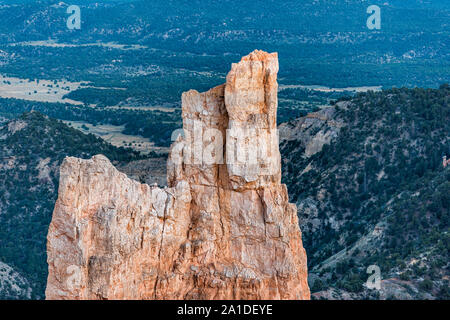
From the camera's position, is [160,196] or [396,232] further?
[396,232]

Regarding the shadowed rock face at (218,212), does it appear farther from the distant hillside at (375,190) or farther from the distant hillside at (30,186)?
the distant hillside at (30,186)

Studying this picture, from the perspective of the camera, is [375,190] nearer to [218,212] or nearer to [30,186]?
[30,186]

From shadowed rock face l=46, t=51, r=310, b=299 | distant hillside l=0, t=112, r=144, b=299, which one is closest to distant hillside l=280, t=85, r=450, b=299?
distant hillside l=0, t=112, r=144, b=299

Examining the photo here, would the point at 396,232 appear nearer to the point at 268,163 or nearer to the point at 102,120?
the point at 268,163

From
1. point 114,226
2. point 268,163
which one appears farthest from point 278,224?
point 114,226

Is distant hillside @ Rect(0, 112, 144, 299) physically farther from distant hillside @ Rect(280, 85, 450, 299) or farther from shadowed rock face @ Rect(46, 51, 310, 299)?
shadowed rock face @ Rect(46, 51, 310, 299)

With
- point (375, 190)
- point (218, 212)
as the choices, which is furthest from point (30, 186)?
point (218, 212)

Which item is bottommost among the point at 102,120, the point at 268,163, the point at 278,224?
the point at 102,120
